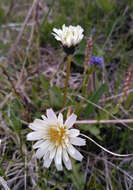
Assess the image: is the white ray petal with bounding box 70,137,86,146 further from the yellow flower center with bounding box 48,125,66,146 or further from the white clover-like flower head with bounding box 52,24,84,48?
the white clover-like flower head with bounding box 52,24,84,48

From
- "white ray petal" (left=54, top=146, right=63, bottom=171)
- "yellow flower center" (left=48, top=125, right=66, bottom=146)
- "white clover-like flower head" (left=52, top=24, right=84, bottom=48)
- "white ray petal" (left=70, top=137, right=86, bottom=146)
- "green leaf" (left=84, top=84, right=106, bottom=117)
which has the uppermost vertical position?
"white clover-like flower head" (left=52, top=24, right=84, bottom=48)

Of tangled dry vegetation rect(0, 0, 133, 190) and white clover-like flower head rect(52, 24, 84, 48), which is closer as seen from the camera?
white clover-like flower head rect(52, 24, 84, 48)

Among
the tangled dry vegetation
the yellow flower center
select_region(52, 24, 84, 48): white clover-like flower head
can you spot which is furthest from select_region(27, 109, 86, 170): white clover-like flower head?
select_region(52, 24, 84, 48): white clover-like flower head

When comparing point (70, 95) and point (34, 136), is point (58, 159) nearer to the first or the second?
point (34, 136)

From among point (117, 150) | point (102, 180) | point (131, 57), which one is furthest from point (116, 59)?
point (102, 180)

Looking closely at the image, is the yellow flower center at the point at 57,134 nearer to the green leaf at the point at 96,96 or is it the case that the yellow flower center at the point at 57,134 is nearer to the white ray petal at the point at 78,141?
the white ray petal at the point at 78,141

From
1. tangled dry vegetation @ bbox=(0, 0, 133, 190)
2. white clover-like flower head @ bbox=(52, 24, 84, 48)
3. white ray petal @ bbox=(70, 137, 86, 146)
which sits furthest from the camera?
tangled dry vegetation @ bbox=(0, 0, 133, 190)
